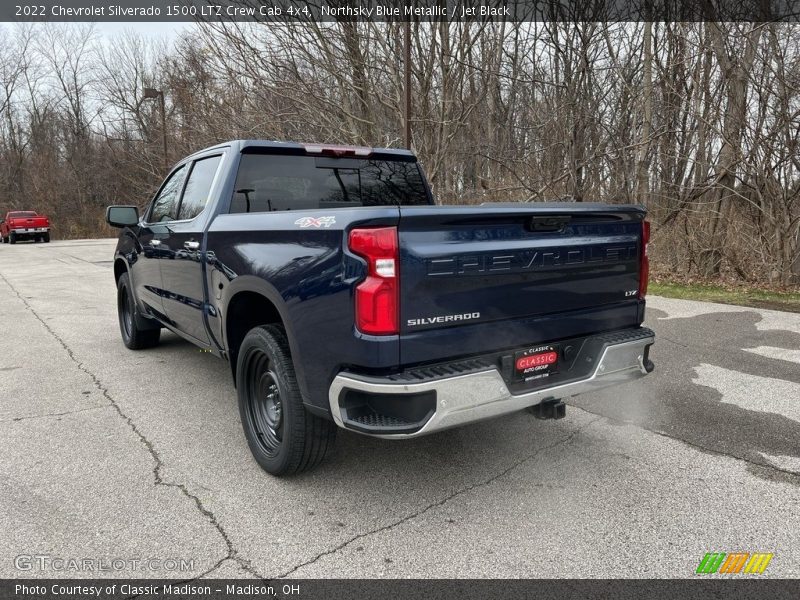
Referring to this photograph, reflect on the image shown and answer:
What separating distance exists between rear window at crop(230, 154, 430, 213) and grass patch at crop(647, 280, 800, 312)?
257 inches

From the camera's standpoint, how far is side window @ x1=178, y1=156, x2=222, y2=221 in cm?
427

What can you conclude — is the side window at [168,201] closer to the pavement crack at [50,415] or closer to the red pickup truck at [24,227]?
the pavement crack at [50,415]

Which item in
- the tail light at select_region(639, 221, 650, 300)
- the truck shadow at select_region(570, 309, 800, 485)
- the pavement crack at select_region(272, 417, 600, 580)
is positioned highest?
the tail light at select_region(639, 221, 650, 300)

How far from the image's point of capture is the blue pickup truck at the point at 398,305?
99.0 inches

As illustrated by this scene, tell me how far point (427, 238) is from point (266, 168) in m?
2.00

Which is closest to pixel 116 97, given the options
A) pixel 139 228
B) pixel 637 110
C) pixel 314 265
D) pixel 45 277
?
pixel 45 277

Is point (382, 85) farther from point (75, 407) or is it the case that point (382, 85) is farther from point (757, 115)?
point (75, 407)

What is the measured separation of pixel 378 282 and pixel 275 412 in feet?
4.40

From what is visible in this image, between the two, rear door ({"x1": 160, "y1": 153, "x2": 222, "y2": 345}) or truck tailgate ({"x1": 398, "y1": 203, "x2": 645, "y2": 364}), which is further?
rear door ({"x1": 160, "y1": 153, "x2": 222, "y2": 345})

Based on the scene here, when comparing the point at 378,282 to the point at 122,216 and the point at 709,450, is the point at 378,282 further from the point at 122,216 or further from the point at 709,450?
the point at 122,216

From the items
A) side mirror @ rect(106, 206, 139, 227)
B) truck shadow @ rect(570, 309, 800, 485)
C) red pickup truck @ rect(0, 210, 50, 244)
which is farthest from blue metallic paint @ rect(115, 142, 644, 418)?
red pickup truck @ rect(0, 210, 50, 244)

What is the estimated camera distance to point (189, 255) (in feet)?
13.7

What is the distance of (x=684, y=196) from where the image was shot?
12141mm

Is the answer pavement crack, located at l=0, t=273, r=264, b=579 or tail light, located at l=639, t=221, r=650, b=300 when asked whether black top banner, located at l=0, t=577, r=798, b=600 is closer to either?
pavement crack, located at l=0, t=273, r=264, b=579
